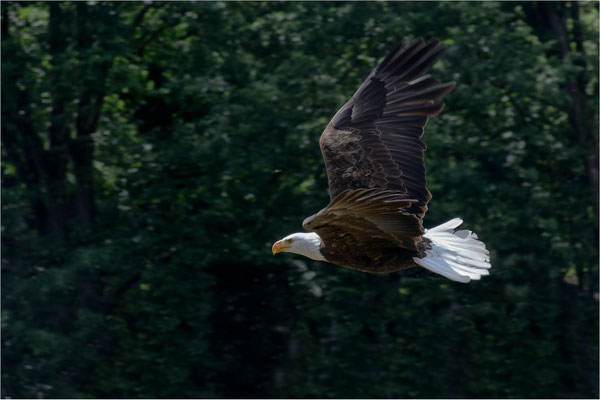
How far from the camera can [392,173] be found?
209 inches

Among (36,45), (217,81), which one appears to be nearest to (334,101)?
(217,81)

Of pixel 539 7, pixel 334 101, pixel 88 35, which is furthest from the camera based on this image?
pixel 539 7

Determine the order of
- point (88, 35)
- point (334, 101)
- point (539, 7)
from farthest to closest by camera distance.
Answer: point (539, 7)
point (88, 35)
point (334, 101)

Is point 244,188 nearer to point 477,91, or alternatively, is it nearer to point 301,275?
point 301,275

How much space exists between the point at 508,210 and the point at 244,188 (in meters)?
2.36

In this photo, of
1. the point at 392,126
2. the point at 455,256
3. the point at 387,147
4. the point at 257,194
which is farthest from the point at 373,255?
the point at 257,194

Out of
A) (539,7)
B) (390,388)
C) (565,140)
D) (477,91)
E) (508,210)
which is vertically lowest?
(390,388)

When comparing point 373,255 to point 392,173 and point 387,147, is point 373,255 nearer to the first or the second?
point 392,173

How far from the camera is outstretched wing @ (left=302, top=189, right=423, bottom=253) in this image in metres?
4.15

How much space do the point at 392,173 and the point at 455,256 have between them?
0.61 meters

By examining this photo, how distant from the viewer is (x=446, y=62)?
8086 millimetres

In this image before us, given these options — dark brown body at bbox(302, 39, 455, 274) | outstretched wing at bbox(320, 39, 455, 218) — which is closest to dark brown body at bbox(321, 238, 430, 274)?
dark brown body at bbox(302, 39, 455, 274)

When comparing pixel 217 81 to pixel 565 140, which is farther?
pixel 565 140

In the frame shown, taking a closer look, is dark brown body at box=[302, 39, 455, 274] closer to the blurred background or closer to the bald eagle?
the bald eagle
